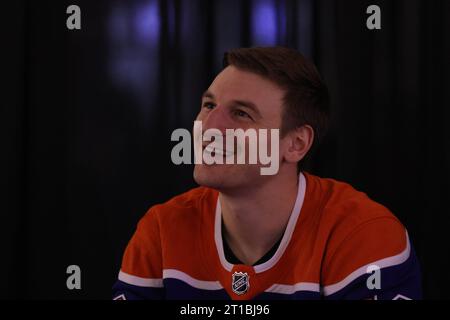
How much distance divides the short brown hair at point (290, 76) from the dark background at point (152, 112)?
649 mm

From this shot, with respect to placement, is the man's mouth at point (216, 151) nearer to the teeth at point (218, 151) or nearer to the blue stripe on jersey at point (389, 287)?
Result: the teeth at point (218, 151)

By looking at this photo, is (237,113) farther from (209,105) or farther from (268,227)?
(268,227)

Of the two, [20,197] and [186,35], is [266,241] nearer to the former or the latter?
[186,35]

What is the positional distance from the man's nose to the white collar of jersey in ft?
0.68

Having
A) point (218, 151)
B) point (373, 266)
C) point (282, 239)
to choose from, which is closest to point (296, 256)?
point (282, 239)

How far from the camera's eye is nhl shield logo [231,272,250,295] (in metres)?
0.97

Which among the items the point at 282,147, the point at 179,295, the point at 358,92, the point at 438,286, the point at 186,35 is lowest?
the point at 438,286

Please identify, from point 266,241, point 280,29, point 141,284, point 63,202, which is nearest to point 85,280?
point 63,202

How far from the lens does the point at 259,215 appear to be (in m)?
1.03

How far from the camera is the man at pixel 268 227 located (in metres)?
0.92

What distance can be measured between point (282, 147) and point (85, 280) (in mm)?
1015

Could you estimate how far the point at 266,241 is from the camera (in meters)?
1.03

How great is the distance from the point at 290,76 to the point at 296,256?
36 centimetres

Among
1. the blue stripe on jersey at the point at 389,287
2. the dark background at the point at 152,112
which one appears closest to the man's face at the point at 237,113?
the blue stripe on jersey at the point at 389,287
